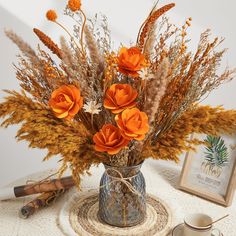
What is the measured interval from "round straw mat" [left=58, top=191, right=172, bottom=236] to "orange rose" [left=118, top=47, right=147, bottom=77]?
45 centimetres

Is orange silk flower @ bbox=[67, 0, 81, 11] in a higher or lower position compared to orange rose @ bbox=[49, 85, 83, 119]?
higher

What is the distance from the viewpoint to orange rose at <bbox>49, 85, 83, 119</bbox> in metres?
1.08

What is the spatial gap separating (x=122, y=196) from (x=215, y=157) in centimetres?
38

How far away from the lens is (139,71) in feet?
3.55

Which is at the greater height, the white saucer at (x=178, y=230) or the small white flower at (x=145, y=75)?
the small white flower at (x=145, y=75)

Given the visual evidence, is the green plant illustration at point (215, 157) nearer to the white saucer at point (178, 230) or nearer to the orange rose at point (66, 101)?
the white saucer at point (178, 230)

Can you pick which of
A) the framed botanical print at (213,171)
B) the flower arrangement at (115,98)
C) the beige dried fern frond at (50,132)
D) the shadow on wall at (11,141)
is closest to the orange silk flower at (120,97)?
the flower arrangement at (115,98)

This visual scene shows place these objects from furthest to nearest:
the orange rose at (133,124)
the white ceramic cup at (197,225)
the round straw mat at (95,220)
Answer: the round straw mat at (95,220) → the white ceramic cup at (197,225) → the orange rose at (133,124)

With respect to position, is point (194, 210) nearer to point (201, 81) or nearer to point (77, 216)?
point (77, 216)

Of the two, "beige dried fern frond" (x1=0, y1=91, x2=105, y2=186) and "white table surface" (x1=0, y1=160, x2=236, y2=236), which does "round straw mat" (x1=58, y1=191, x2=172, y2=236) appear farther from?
"beige dried fern frond" (x1=0, y1=91, x2=105, y2=186)

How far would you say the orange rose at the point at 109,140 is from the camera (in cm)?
108

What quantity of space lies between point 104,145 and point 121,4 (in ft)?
5.82

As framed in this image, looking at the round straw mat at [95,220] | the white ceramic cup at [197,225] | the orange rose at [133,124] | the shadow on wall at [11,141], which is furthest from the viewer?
the shadow on wall at [11,141]

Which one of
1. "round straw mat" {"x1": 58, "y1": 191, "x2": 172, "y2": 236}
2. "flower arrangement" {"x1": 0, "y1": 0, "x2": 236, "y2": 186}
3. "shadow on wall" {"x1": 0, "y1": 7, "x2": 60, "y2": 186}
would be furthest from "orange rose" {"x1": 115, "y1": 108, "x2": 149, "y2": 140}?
"shadow on wall" {"x1": 0, "y1": 7, "x2": 60, "y2": 186}
